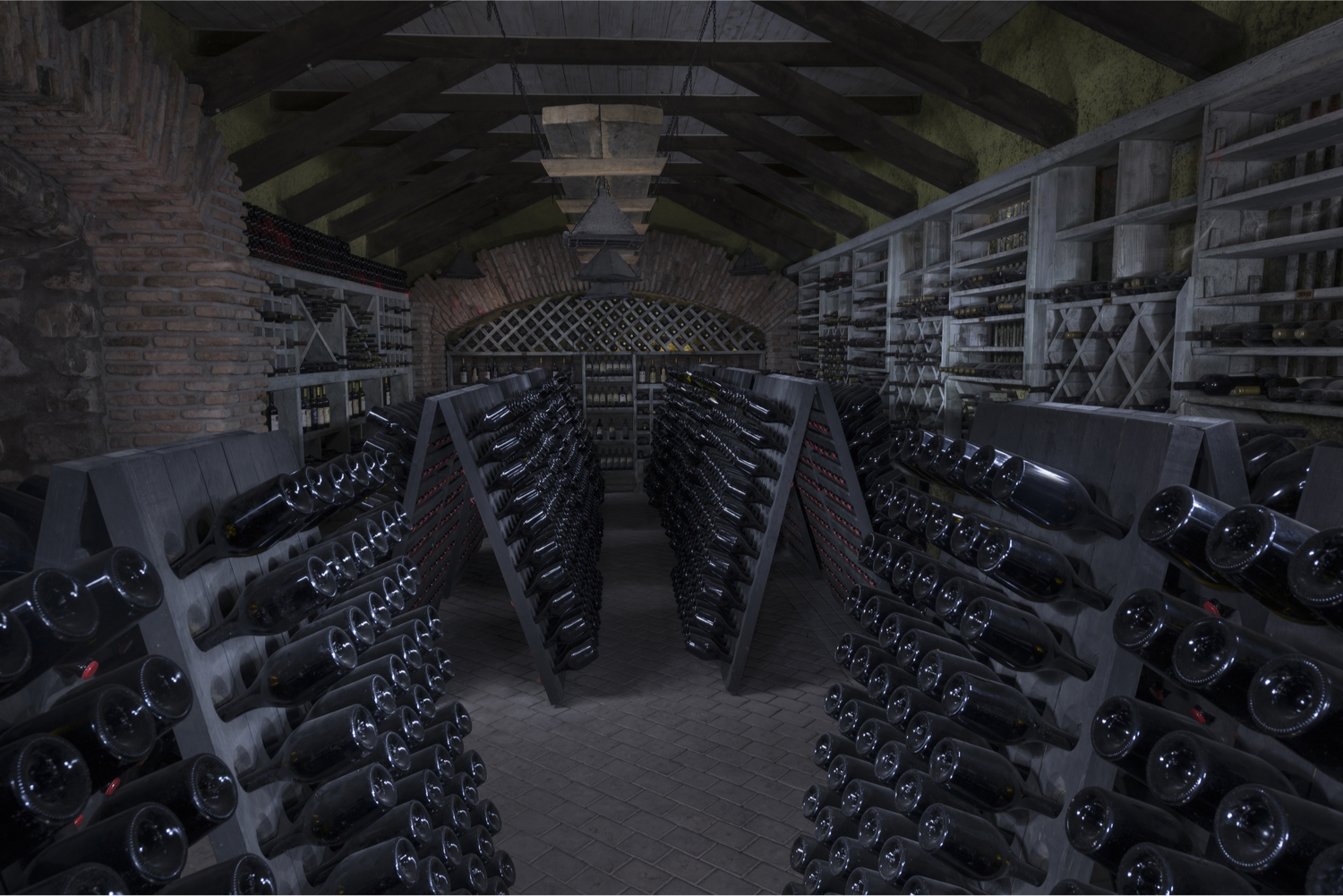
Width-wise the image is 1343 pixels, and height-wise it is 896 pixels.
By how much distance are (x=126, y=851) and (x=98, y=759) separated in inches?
3.7

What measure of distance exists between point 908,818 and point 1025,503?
594 millimetres

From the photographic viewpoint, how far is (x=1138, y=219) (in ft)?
10.2

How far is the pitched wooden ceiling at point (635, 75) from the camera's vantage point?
3.59 meters

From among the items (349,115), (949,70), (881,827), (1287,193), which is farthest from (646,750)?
(349,115)

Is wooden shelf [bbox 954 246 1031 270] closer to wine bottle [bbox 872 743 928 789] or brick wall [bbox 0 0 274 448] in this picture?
wine bottle [bbox 872 743 928 789]

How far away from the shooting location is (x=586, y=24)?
14.0 feet

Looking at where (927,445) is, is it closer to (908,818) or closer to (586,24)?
(908,818)

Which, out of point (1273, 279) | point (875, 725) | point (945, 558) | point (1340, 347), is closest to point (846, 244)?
point (1273, 279)

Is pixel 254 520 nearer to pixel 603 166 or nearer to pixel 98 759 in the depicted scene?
pixel 98 759

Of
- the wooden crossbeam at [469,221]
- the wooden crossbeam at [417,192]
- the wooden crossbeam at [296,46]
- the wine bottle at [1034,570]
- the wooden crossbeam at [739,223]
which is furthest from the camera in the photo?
the wooden crossbeam at [739,223]

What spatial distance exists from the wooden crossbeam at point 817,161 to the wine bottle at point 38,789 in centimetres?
556

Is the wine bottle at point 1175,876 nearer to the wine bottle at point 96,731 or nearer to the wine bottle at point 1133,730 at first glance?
the wine bottle at point 1133,730

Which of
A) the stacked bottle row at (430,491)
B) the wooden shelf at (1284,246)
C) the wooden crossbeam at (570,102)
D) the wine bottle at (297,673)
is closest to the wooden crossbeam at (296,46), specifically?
the wooden crossbeam at (570,102)

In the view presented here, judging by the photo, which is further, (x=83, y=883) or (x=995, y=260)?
(x=995, y=260)
